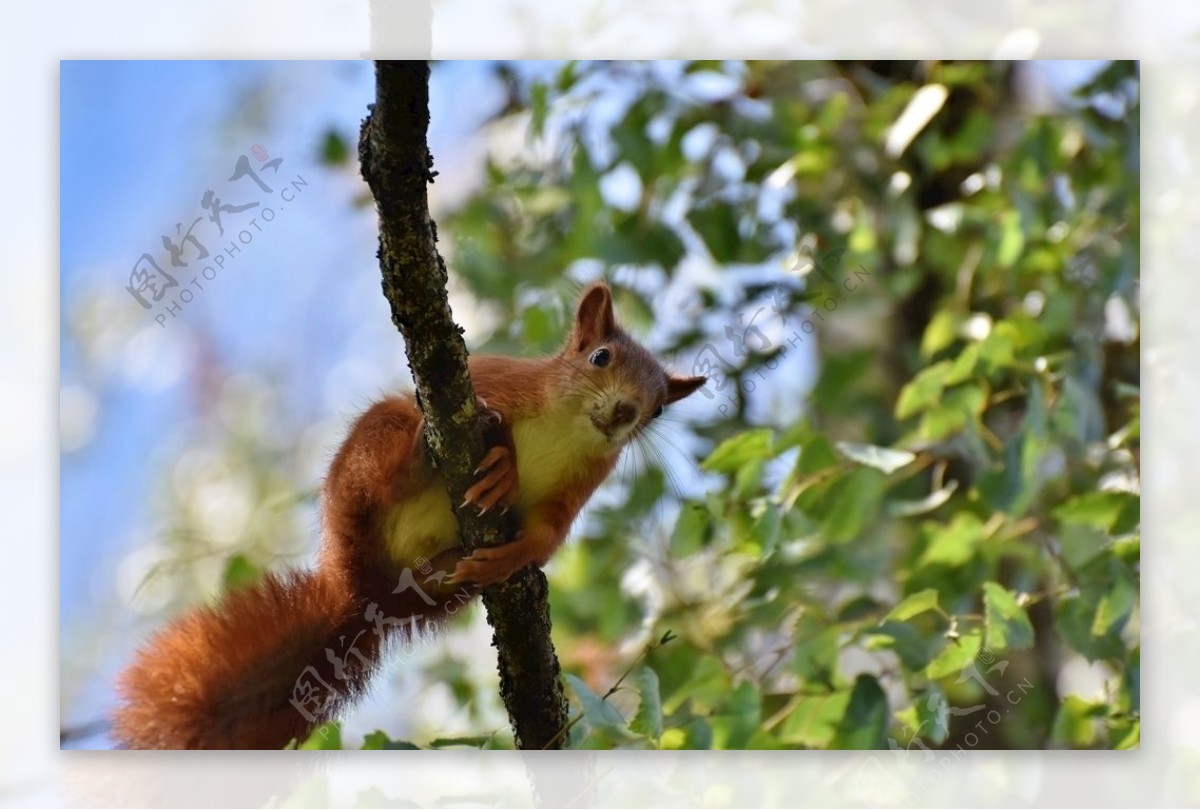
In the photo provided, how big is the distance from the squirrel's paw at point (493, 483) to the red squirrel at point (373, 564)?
5 centimetres

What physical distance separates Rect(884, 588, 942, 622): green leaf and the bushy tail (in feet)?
2.98

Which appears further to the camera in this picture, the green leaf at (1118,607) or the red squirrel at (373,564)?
the green leaf at (1118,607)

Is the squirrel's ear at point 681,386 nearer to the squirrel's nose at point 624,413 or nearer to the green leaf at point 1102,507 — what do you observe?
the squirrel's nose at point 624,413

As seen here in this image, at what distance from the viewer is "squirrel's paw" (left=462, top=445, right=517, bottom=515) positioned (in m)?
2.05

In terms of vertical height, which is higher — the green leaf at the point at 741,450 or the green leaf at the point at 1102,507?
the green leaf at the point at 741,450

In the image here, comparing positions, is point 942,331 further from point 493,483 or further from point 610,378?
point 493,483

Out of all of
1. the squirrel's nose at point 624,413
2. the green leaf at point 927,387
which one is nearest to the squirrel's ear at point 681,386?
Result: the squirrel's nose at point 624,413

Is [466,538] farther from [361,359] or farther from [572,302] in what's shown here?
[572,302]

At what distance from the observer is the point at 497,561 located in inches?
81.7

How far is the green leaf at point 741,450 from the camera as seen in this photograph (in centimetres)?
241

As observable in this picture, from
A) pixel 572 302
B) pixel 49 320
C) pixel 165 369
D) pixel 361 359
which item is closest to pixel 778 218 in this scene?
pixel 572 302

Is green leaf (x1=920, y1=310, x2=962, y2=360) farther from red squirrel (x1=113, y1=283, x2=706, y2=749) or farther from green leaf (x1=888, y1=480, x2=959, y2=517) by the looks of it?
red squirrel (x1=113, y1=283, x2=706, y2=749)

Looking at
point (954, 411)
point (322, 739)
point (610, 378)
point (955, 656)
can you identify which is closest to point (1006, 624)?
point (955, 656)

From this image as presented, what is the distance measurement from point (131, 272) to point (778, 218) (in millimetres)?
1298
